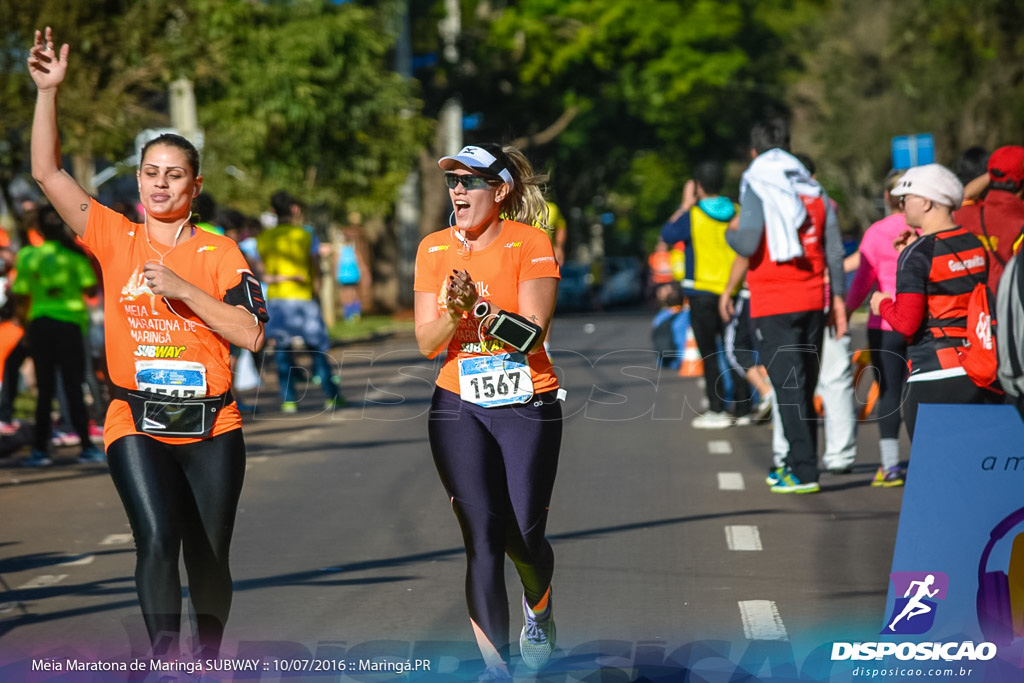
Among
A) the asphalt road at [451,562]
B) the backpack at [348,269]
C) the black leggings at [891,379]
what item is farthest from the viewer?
the backpack at [348,269]

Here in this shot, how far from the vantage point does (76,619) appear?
22.1ft

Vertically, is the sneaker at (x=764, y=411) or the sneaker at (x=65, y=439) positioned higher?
the sneaker at (x=65, y=439)

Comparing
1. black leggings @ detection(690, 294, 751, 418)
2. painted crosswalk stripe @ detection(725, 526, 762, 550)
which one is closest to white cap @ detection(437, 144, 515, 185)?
painted crosswalk stripe @ detection(725, 526, 762, 550)

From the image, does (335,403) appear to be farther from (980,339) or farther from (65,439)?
(980,339)

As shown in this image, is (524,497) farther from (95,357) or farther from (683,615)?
(95,357)

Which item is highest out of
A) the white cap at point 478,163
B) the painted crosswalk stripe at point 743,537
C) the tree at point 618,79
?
the tree at point 618,79

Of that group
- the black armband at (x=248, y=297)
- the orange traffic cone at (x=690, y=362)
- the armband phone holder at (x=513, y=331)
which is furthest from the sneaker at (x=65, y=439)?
the armband phone holder at (x=513, y=331)

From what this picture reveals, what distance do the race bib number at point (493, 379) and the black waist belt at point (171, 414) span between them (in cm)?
82

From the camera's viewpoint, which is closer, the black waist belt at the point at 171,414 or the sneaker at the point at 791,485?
the black waist belt at the point at 171,414

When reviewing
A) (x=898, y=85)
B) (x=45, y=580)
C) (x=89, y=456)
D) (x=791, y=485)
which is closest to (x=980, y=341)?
(x=791, y=485)

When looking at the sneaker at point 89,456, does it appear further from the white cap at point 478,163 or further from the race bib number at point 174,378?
the white cap at point 478,163

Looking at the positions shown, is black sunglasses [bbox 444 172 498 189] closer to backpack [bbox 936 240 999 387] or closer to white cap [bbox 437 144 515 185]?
white cap [bbox 437 144 515 185]

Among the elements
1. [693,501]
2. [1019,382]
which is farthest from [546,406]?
[693,501]

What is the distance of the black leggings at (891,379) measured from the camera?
9.91m
